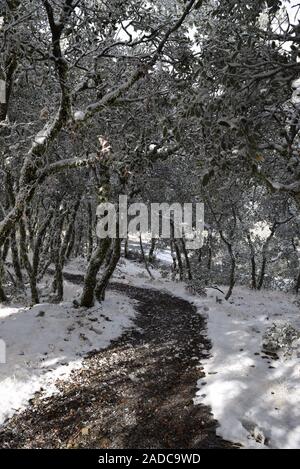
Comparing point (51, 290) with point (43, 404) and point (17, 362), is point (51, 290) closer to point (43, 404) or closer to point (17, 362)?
point (17, 362)

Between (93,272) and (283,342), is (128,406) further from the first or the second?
(93,272)

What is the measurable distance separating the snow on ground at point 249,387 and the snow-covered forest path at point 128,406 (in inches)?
12.0

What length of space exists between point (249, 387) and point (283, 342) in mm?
2897

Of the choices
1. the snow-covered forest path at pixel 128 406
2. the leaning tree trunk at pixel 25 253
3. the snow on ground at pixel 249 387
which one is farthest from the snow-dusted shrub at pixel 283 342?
the leaning tree trunk at pixel 25 253

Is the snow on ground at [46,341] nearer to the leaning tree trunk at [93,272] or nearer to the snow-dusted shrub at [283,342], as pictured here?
the leaning tree trunk at [93,272]

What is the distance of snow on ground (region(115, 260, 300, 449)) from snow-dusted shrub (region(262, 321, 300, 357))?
26 cm

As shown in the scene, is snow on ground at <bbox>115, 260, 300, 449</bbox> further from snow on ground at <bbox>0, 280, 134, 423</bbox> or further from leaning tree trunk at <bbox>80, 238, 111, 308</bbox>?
leaning tree trunk at <bbox>80, 238, 111, 308</bbox>

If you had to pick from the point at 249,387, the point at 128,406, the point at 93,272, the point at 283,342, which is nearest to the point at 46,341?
the point at 93,272

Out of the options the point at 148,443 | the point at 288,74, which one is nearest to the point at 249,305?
the point at 148,443

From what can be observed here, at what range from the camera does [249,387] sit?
7.66 metres

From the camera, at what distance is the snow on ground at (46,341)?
8356 mm

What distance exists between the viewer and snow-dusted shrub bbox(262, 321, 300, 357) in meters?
9.71

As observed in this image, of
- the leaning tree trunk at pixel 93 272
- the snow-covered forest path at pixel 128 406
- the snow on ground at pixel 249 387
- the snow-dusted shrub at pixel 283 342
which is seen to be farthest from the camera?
the leaning tree trunk at pixel 93 272

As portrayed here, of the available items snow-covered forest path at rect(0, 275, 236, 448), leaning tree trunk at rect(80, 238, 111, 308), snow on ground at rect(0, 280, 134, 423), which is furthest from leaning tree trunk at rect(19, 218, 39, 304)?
snow-covered forest path at rect(0, 275, 236, 448)
